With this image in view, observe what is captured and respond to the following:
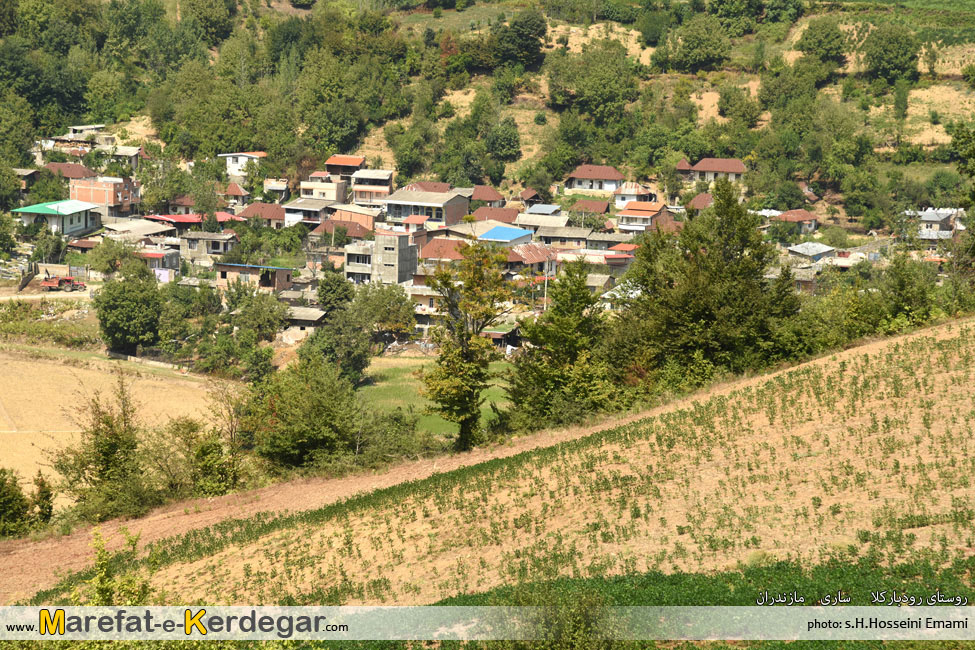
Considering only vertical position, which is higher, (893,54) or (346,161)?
(893,54)

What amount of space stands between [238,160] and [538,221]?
16821mm

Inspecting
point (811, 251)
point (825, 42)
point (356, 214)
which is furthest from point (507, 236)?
point (825, 42)

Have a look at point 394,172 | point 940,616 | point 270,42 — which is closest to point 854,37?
point 394,172

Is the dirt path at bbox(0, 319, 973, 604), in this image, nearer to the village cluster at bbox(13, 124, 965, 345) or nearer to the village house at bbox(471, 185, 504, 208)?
the village cluster at bbox(13, 124, 965, 345)

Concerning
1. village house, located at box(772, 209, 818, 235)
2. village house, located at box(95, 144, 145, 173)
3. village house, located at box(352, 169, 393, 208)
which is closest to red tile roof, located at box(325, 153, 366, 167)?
village house, located at box(352, 169, 393, 208)

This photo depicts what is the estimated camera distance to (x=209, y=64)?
64.9 m

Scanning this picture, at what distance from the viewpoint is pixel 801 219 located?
154 feet

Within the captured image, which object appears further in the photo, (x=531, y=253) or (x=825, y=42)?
(x=825, y=42)

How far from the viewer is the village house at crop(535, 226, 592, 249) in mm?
46219

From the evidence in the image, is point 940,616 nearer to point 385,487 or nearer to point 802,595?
point 802,595

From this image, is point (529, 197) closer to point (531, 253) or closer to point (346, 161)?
point (346, 161)

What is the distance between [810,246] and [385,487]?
31912mm

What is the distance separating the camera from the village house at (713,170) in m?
51.6

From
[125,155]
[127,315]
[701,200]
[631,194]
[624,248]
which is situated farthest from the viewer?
[125,155]
